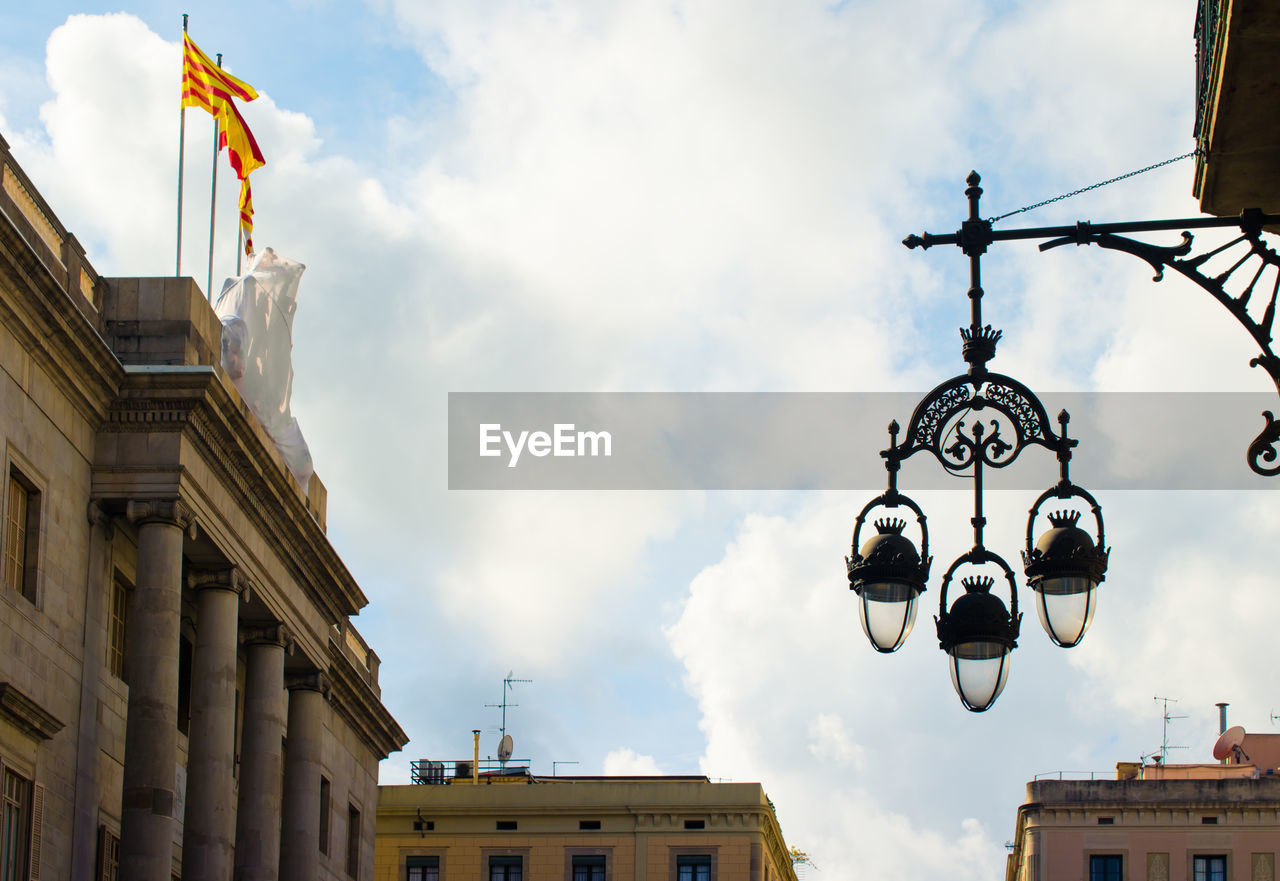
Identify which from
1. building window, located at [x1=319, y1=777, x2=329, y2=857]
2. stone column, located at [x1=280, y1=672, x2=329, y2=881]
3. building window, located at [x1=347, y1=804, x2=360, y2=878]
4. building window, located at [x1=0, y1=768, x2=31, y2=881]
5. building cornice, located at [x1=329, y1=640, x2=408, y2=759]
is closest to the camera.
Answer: building window, located at [x1=0, y1=768, x2=31, y2=881]

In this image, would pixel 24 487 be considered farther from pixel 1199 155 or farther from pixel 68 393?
pixel 1199 155

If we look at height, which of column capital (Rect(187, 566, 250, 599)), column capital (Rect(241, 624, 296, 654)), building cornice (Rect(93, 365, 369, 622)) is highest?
building cornice (Rect(93, 365, 369, 622))

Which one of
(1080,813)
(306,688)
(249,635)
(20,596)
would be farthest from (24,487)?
(1080,813)

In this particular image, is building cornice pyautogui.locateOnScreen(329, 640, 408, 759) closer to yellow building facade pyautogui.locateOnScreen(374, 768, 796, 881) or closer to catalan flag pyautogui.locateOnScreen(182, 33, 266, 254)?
catalan flag pyautogui.locateOnScreen(182, 33, 266, 254)

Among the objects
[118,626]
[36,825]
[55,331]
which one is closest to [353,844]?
[118,626]

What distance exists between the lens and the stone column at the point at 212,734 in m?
32.7

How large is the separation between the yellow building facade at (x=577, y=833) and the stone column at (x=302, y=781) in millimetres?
22662

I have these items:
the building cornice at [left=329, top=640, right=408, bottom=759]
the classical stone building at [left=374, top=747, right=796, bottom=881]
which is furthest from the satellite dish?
the building cornice at [left=329, top=640, right=408, bottom=759]

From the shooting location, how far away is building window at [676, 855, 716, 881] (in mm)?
64125

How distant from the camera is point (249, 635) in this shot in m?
37.7

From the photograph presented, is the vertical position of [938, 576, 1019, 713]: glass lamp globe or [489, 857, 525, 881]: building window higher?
[489, 857, 525, 881]: building window

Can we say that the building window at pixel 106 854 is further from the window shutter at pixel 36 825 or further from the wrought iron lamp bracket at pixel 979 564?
the wrought iron lamp bracket at pixel 979 564

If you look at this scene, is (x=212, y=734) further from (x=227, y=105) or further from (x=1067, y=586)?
(x=1067, y=586)

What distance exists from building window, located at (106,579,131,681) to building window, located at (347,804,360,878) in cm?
1673
